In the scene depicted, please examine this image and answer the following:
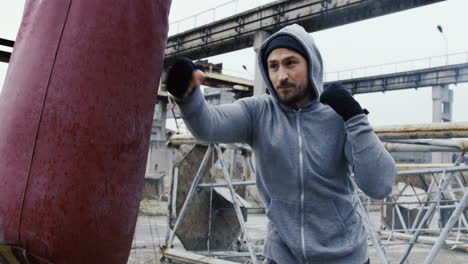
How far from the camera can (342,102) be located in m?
1.56

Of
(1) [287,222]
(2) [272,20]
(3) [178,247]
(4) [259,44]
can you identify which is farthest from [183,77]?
(4) [259,44]

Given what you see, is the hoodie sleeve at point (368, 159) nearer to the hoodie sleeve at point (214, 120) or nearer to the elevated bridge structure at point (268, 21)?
the hoodie sleeve at point (214, 120)

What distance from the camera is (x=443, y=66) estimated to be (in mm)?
19469

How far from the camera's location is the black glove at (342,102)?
1551 mm

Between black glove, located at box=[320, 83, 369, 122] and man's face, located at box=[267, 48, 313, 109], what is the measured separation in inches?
6.2

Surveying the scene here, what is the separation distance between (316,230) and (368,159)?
0.34 metres

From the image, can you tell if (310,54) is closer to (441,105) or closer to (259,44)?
(259,44)

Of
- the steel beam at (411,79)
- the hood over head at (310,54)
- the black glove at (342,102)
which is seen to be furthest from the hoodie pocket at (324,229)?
the steel beam at (411,79)

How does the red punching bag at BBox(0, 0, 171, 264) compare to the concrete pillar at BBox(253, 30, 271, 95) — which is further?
the concrete pillar at BBox(253, 30, 271, 95)

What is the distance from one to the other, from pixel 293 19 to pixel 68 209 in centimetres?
1423

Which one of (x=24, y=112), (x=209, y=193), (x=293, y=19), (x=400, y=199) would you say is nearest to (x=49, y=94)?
(x=24, y=112)

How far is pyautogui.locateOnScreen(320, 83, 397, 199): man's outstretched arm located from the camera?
152 centimetres

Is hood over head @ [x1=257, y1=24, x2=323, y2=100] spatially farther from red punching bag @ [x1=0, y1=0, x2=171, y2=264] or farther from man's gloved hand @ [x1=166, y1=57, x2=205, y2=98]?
red punching bag @ [x1=0, y1=0, x2=171, y2=264]

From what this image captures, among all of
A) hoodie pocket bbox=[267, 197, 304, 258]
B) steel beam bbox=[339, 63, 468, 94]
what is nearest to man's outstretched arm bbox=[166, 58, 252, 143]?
hoodie pocket bbox=[267, 197, 304, 258]
